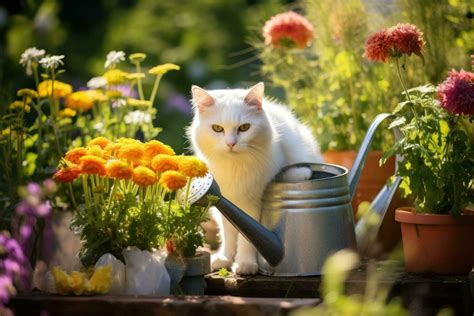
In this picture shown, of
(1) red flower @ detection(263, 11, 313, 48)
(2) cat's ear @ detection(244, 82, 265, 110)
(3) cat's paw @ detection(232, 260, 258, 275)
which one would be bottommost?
(3) cat's paw @ detection(232, 260, 258, 275)

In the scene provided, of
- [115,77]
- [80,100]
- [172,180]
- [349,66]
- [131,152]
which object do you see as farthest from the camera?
[349,66]

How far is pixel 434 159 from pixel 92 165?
106 cm

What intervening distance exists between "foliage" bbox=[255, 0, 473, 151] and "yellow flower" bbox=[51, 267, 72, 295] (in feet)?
5.08

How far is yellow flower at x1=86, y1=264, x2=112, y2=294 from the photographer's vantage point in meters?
2.23

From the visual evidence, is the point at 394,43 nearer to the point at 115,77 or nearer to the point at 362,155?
the point at 362,155

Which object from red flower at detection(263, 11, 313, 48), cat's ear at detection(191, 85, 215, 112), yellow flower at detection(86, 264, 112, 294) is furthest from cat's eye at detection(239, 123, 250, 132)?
red flower at detection(263, 11, 313, 48)

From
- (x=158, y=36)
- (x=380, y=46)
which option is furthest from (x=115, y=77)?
(x=158, y=36)

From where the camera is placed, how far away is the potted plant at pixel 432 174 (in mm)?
2520

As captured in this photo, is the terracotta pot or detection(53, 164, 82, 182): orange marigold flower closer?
detection(53, 164, 82, 182): orange marigold flower

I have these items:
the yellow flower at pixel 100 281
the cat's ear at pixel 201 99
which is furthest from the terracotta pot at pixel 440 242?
the yellow flower at pixel 100 281

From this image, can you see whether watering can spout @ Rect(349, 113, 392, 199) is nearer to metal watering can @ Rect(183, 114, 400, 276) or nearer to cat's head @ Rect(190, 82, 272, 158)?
metal watering can @ Rect(183, 114, 400, 276)

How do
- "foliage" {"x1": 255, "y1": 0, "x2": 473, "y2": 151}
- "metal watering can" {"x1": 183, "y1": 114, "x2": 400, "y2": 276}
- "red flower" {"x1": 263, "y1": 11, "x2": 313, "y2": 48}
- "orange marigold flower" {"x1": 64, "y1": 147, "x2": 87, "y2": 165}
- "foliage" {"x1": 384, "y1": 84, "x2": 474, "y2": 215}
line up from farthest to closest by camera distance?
1. "red flower" {"x1": 263, "y1": 11, "x2": 313, "y2": 48}
2. "foliage" {"x1": 255, "y1": 0, "x2": 473, "y2": 151}
3. "metal watering can" {"x1": 183, "y1": 114, "x2": 400, "y2": 276}
4. "foliage" {"x1": 384, "y1": 84, "x2": 474, "y2": 215}
5. "orange marigold flower" {"x1": 64, "y1": 147, "x2": 87, "y2": 165}

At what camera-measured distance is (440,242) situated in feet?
8.46

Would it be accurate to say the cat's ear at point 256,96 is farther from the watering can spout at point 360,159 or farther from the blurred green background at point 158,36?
the blurred green background at point 158,36
